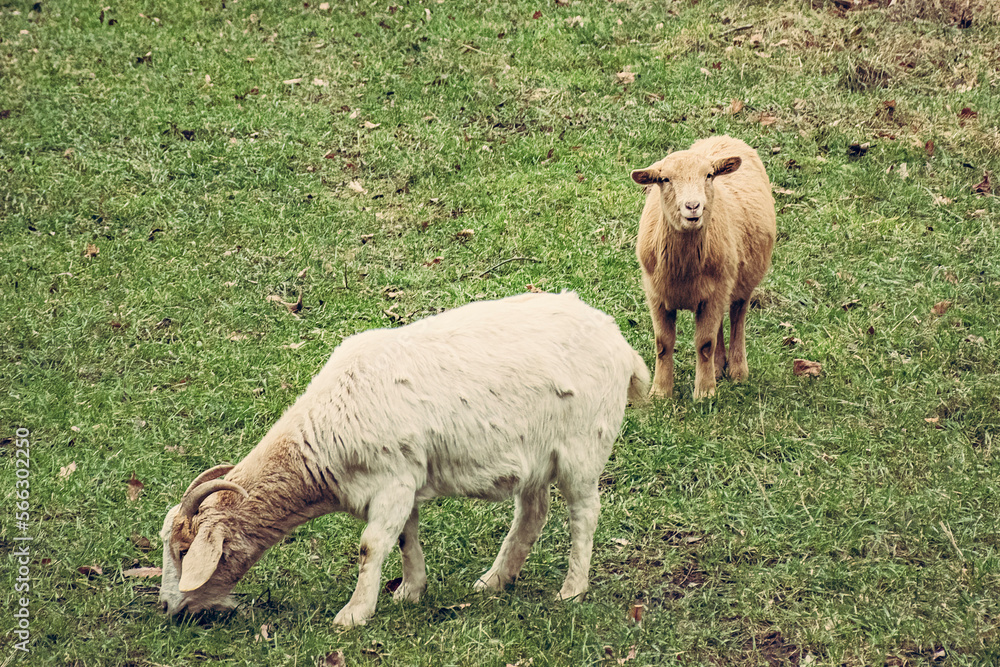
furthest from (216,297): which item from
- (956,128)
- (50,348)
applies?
(956,128)

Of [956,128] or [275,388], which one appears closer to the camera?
[275,388]

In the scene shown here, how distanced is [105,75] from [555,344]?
9174 millimetres

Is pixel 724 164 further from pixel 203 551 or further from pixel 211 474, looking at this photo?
pixel 203 551

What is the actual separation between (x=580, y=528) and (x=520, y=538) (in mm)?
380

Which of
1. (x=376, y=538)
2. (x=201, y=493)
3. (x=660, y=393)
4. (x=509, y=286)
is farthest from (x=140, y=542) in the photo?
(x=509, y=286)

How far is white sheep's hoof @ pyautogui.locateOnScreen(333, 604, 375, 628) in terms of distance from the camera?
191 inches

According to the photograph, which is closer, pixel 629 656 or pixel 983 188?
pixel 629 656

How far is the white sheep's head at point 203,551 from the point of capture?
4.70m

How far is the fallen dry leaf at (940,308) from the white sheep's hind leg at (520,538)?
4.33 m

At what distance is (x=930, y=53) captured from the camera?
11.4m

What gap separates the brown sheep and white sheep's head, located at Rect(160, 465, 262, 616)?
3302mm

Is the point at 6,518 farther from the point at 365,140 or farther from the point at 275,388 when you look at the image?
the point at 365,140

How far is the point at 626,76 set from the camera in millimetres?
11492

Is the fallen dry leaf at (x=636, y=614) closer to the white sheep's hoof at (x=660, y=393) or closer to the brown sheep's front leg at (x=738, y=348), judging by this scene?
the white sheep's hoof at (x=660, y=393)
